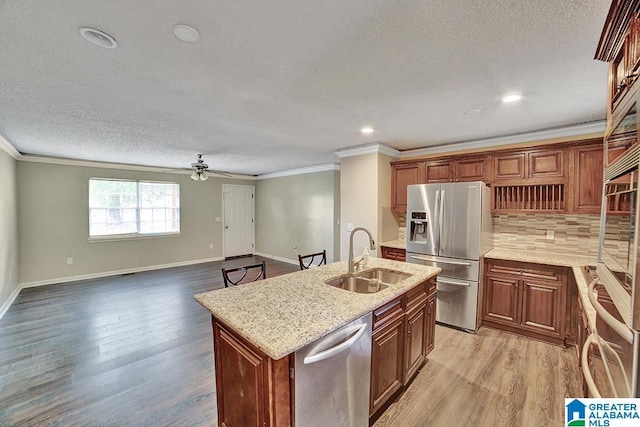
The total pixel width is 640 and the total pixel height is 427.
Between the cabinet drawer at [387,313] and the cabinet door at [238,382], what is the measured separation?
78cm

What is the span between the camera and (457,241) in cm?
317

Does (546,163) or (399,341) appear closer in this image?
(399,341)

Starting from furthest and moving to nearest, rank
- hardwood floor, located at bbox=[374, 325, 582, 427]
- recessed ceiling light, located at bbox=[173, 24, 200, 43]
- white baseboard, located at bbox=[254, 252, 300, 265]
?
white baseboard, located at bbox=[254, 252, 300, 265] → hardwood floor, located at bbox=[374, 325, 582, 427] → recessed ceiling light, located at bbox=[173, 24, 200, 43]

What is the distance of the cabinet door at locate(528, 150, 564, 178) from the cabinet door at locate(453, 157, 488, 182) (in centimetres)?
48

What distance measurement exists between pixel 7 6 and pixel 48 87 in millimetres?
1088

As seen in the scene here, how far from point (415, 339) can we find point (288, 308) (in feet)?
4.16

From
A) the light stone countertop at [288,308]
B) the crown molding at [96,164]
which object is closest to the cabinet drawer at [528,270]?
the light stone countertop at [288,308]

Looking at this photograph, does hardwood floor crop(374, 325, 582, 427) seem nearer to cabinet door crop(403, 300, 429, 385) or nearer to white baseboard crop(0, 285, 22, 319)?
cabinet door crop(403, 300, 429, 385)

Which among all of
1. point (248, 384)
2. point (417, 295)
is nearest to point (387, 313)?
point (417, 295)

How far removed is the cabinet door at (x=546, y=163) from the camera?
9.75ft

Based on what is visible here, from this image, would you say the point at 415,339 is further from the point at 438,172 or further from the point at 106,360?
the point at 106,360

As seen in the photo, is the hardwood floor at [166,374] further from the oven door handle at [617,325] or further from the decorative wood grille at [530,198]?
the decorative wood grille at [530,198]

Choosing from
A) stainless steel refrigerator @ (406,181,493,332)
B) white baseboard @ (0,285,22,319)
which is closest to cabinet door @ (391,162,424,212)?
stainless steel refrigerator @ (406,181,493,332)

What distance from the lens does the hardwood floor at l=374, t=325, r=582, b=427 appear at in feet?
6.18
